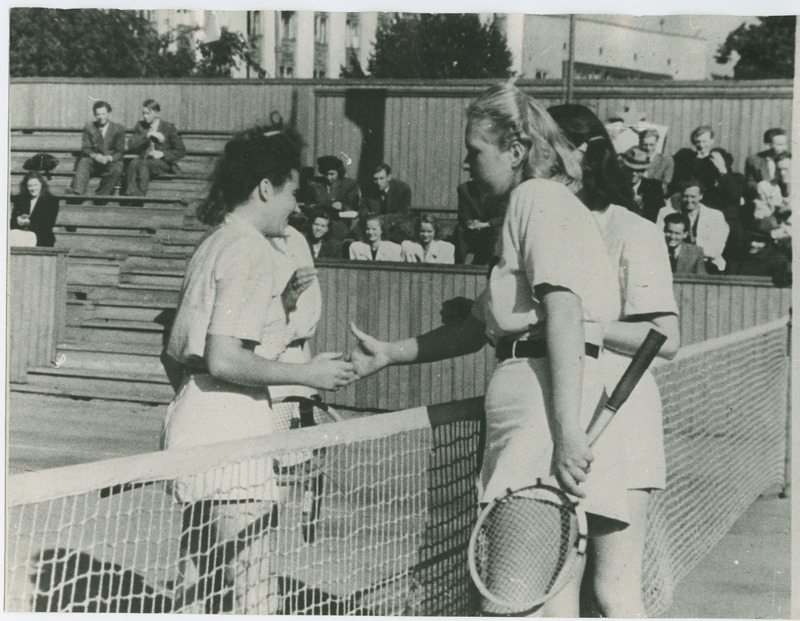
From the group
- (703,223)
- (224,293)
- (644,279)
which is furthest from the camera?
(703,223)

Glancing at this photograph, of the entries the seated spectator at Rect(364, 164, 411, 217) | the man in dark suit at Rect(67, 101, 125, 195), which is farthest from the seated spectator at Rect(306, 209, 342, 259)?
the man in dark suit at Rect(67, 101, 125, 195)

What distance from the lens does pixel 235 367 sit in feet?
9.61

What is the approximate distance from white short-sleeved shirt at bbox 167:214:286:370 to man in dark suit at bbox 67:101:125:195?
1348 cm

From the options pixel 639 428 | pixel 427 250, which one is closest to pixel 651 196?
pixel 427 250

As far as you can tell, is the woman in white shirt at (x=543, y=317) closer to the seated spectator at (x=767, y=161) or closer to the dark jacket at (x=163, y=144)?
the seated spectator at (x=767, y=161)

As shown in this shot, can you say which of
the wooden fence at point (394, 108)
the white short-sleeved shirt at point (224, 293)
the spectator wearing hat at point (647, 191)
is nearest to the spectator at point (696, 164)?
the spectator wearing hat at point (647, 191)

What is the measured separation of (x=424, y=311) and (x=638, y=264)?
753cm

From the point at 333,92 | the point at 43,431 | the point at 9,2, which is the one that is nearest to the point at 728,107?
the point at 333,92

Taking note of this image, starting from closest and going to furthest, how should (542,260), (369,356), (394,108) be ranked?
(542,260), (369,356), (394,108)

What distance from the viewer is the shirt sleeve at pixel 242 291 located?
2949 mm

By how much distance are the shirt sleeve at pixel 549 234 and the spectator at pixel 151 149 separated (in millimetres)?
14045

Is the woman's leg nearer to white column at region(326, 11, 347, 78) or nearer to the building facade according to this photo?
white column at region(326, 11, 347, 78)

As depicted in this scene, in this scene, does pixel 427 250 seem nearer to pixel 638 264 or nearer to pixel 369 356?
pixel 369 356

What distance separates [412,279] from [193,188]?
6.36 m
